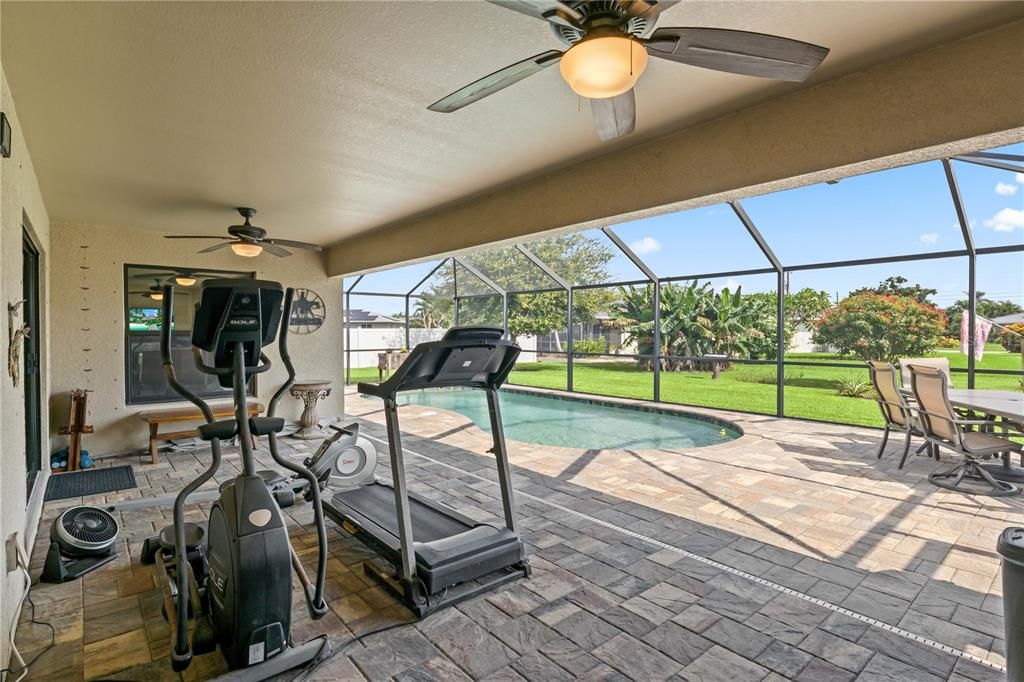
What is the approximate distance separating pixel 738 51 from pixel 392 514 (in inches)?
121

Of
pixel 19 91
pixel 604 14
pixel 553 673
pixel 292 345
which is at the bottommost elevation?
pixel 553 673

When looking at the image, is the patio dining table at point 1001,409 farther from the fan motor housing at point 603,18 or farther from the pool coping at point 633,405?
the fan motor housing at point 603,18

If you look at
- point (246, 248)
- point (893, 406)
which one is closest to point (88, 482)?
point (246, 248)

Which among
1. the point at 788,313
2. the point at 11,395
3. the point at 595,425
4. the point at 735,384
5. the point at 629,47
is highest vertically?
the point at 629,47

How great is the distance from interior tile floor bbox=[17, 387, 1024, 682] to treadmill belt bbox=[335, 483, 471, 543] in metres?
0.25

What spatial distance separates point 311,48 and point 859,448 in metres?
6.26

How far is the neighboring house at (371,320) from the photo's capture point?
13.2 metres

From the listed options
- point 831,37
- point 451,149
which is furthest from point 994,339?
point 451,149

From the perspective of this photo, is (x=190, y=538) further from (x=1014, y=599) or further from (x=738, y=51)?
(x=1014, y=599)

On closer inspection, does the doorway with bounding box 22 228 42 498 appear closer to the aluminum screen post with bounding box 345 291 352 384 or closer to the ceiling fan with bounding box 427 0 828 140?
the ceiling fan with bounding box 427 0 828 140

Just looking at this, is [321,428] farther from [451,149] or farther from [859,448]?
[859,448]

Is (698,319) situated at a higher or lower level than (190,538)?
higher

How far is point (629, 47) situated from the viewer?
167 centimetres

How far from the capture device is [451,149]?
355 centimetres
